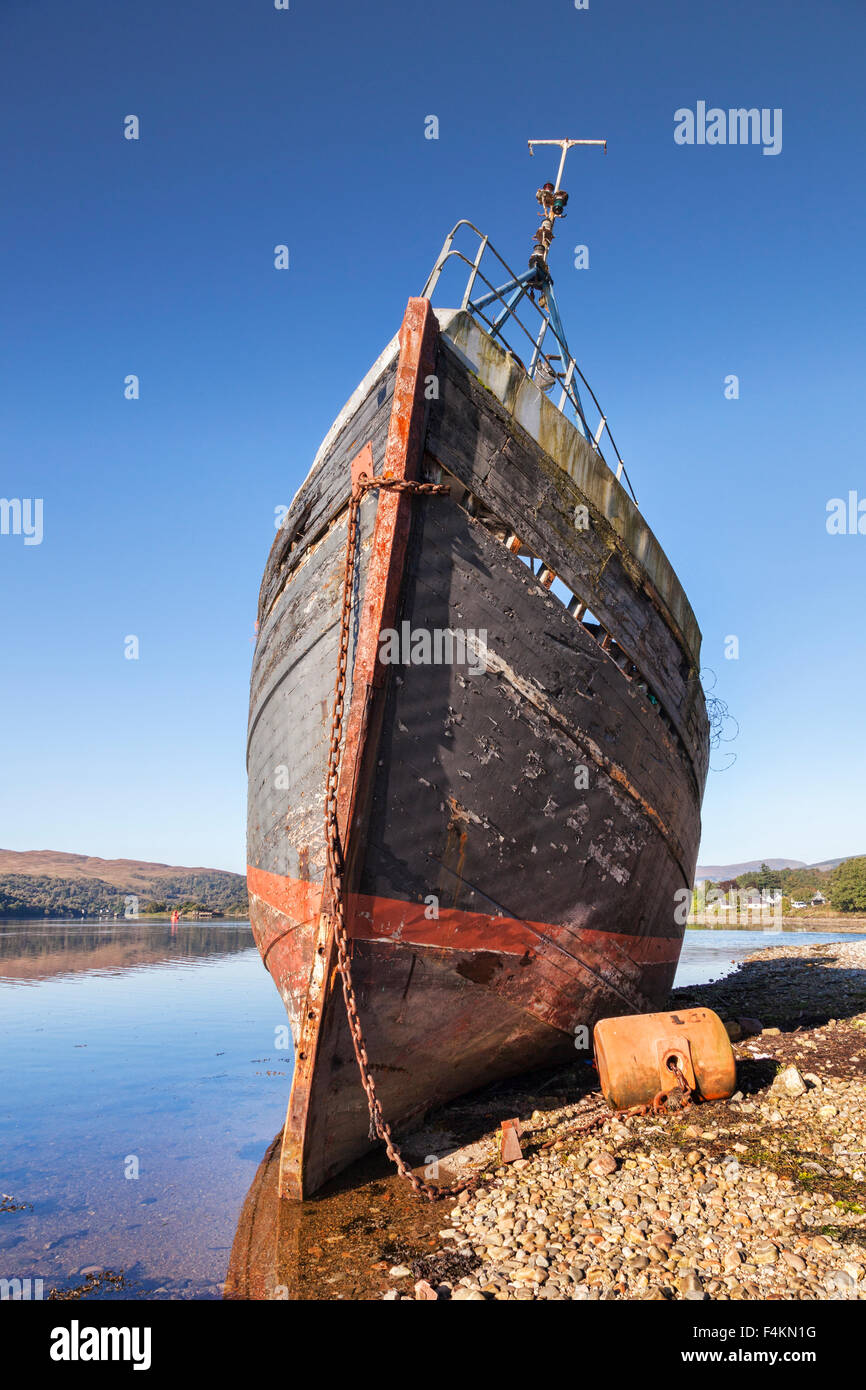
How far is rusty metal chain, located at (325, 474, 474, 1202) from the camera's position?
4.07 m

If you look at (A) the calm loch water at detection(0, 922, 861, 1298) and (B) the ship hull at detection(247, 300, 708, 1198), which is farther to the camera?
(B) the ship hull at detection(247, 300, 708, 1198)

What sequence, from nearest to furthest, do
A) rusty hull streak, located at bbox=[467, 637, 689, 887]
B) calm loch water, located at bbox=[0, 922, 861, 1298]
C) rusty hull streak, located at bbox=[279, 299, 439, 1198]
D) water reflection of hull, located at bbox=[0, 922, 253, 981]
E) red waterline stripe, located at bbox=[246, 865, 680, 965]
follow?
calm loch water, located at bbox=[0, 922, 861, 1298] < rusty hull streak, located at bbox=[279, 299, 439, 1198] < red waterline stripe, located at bbox=[246, 865, 680, 965] < rusty hull streak, located at bbox=[467, 637, 689, 887] < water reflection of hull, located at bbox=[0, 922, 253, 981]

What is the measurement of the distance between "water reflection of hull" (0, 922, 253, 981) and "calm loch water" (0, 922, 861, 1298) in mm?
4779

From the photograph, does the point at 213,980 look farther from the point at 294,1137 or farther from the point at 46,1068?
the point at 294,1137

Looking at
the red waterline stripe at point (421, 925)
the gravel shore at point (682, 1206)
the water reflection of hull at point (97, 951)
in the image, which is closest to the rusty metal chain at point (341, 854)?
the red waterline stripe at point (421, 925)

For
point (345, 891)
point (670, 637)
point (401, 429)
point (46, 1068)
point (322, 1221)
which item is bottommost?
point (46, 1068)

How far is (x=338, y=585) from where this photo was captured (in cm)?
510

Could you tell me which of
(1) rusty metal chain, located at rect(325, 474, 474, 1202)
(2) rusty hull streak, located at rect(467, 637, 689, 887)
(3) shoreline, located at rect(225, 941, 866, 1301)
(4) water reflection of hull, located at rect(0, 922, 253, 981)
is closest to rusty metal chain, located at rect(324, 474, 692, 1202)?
(1) rusty metal chain, located at rect(325, 474, 474, 1202)

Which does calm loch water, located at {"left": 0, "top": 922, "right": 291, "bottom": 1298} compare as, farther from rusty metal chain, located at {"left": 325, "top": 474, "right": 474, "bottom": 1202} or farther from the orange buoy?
the orange buoy

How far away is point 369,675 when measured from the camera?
446 centimetres

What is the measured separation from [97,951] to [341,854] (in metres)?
26.2

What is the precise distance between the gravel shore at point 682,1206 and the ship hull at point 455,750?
897mm

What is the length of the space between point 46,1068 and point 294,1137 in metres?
6.08
